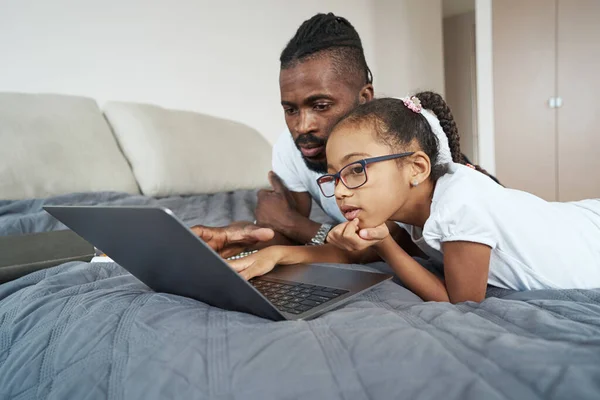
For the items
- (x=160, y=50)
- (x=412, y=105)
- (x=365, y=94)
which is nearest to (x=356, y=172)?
(x=412, y=105)

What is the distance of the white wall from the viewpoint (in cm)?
211

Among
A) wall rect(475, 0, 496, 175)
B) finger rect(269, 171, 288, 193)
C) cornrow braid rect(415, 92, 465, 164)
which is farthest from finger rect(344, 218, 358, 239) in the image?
wall rect(475, 0, 496, 175)

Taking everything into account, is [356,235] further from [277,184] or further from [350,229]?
[277,184]

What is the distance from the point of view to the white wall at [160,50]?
2105 mm

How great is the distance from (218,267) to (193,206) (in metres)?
1.35

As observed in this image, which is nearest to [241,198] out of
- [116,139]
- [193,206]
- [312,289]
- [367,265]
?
[193,206]

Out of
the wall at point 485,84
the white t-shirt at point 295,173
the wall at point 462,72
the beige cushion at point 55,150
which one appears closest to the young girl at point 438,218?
the white t-shirt at point 295,173

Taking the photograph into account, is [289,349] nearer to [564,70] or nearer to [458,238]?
A: [458,238]

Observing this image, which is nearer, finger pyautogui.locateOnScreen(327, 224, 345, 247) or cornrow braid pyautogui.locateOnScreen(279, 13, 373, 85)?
finger pyautogui.locateOnScreen(327, 224, 345, 247)

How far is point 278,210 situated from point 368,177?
24.3 inches

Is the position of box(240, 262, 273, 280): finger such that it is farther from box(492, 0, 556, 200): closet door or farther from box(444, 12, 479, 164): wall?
box(444, 12, 479, 164): wall

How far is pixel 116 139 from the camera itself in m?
2.20

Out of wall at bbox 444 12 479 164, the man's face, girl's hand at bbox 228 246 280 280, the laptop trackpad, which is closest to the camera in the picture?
the laptop trackpad

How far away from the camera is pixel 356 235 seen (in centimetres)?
90
